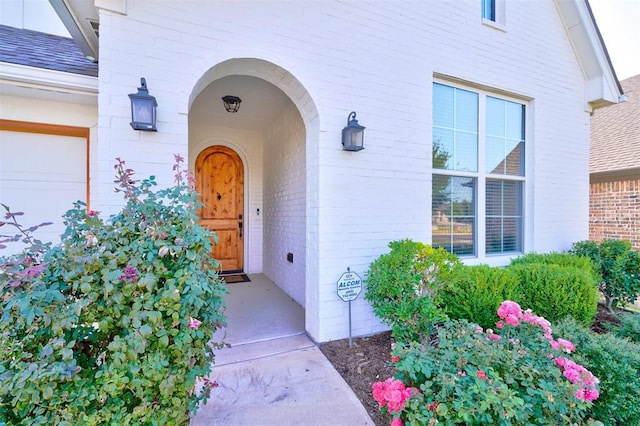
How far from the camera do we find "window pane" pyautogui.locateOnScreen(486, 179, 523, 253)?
416 cm

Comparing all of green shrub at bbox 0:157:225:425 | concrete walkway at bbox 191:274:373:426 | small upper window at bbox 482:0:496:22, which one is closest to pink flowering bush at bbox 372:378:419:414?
concrete walkway at bbox 191:274:373:426

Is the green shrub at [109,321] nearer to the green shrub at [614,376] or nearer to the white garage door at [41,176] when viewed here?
the white garage door at [41,176]

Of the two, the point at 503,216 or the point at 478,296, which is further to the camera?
the point at 503,216

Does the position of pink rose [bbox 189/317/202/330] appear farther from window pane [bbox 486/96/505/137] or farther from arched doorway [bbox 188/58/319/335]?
window pane [bbox 486/96/505/137]

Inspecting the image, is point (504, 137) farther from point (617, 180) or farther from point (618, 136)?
point (618, 136)

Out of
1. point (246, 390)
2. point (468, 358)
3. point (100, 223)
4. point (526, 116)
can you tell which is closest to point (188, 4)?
point (100, 223)

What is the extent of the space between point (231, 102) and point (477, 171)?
366 cm

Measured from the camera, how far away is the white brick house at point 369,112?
2.46 metres

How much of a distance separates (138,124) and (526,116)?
17.0 ft

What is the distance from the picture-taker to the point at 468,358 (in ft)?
5.35

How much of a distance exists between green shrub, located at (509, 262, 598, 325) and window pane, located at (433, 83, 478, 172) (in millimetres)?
1529

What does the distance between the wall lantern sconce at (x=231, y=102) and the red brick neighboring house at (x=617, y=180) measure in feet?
28.6

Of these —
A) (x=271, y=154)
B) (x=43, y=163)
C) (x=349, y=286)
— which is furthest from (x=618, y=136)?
(x=43, y=163)

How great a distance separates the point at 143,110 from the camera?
89.0 inches
